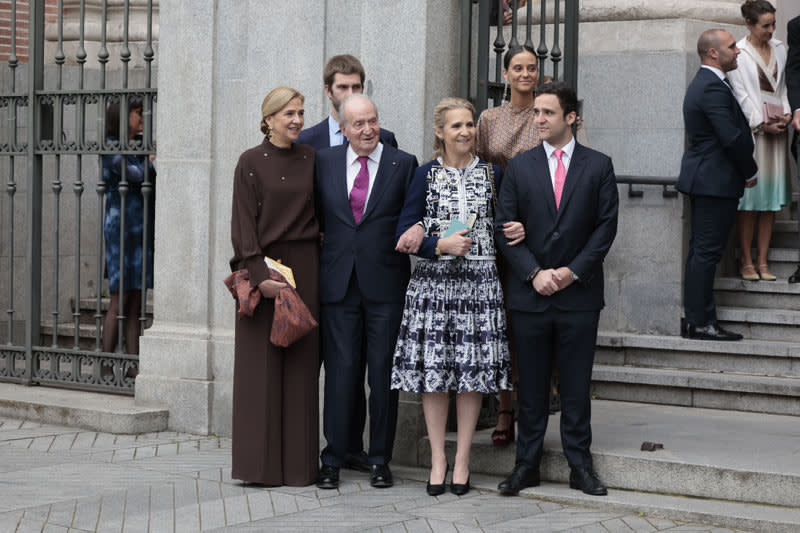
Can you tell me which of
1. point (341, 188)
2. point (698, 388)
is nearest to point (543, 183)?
point (341, 188)

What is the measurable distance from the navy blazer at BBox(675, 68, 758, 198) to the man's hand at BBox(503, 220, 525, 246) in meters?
2.73

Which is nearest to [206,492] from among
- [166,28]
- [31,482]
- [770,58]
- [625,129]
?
[31,482]

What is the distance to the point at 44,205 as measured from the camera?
11.6 meters

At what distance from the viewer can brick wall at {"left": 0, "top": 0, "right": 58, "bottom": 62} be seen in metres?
12.1

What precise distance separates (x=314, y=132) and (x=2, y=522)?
2737mm

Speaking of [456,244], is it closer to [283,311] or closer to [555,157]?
[555,157]

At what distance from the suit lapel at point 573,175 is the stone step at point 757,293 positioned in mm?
3167

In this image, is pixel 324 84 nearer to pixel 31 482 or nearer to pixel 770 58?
pixel 31 482

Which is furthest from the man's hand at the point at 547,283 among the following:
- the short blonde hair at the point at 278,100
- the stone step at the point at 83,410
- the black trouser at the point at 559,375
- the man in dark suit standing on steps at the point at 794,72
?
the man in dark suit standing on steps at the point at 794,72

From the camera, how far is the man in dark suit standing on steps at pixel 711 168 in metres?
8.84

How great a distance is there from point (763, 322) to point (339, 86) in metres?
3.59

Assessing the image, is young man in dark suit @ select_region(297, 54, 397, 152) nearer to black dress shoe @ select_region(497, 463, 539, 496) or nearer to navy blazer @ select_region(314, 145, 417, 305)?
navy blazer @ select_region(314, 145, 417, 305)

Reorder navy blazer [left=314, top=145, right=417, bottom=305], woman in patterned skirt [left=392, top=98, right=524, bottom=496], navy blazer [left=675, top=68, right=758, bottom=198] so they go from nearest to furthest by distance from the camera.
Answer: woman in patterned skirt [left=392, top=98, right=524, bottom=496], navy blazer [left=314, top=145, right=417, bottom=305], navy blazer [left=675, top=68, right=758, bottom=198]

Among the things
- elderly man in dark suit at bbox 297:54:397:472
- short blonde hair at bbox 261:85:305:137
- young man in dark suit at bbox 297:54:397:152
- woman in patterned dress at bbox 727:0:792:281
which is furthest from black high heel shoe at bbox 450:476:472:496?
woman in patterned dress at bbox 727:0:792:281
